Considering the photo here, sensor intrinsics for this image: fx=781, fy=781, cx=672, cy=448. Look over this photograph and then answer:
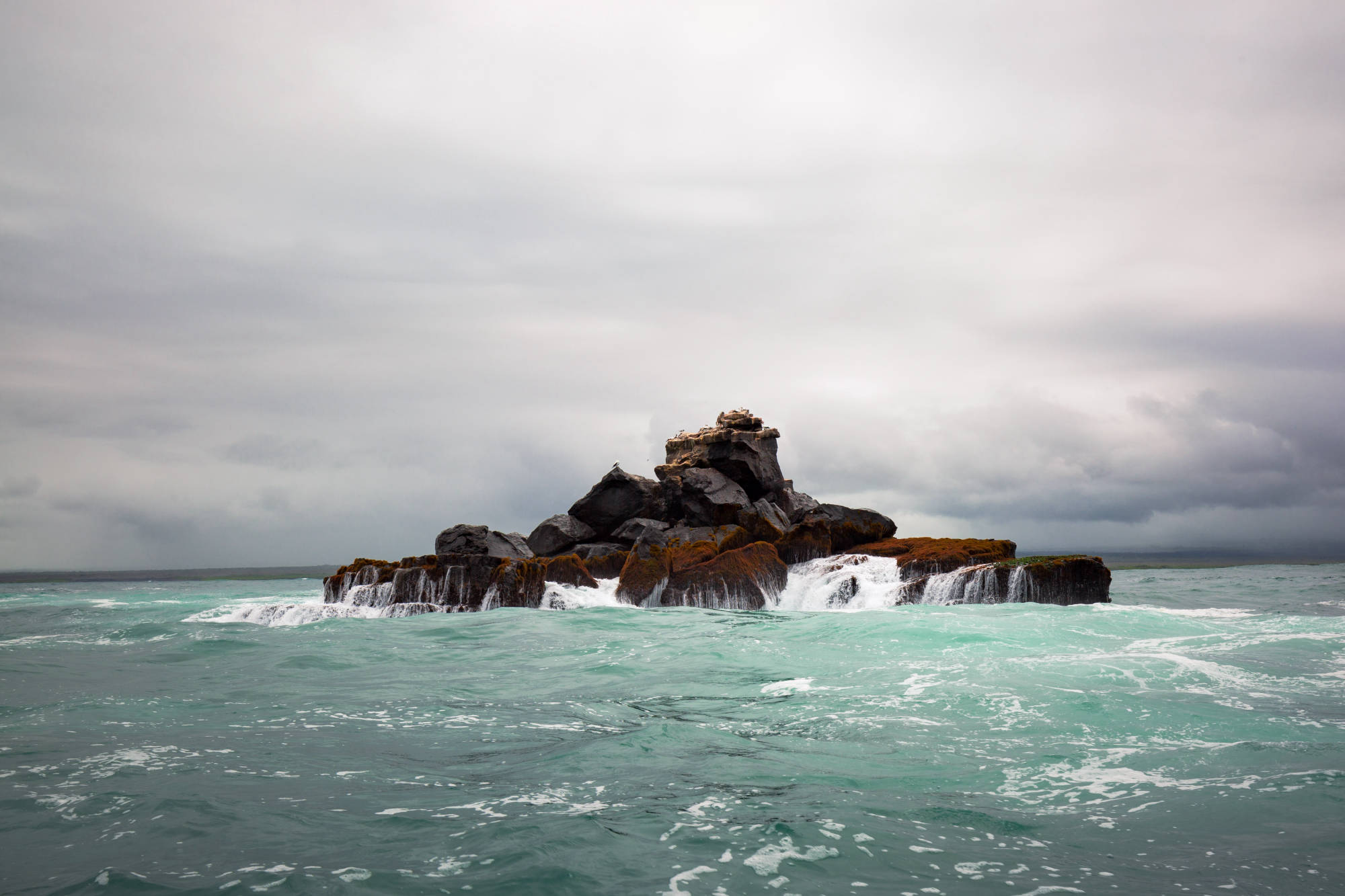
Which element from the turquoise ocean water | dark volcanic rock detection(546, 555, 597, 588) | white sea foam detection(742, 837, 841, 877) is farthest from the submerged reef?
white sea foam detection(742, 837, 841, 877)

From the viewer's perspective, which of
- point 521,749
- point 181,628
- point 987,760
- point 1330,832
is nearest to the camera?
point 1330,832

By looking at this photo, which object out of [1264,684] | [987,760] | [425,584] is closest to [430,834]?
[987,760]

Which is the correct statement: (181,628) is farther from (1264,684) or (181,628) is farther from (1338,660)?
(1338,660)

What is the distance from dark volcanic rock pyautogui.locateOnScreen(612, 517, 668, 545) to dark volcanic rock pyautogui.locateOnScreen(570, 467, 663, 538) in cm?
66

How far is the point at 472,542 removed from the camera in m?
36.9

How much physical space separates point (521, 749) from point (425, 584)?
23283 millimetres

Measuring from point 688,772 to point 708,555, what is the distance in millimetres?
24947

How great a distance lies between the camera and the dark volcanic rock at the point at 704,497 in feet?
124

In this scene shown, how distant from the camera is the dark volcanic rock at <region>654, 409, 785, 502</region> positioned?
4072 centimetres

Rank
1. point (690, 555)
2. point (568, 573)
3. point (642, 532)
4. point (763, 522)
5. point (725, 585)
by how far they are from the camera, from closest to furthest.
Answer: point (725, 585), point (690, 555), point (568, 573), point (763, 522), point (642, 532)

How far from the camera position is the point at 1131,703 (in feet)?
34.5

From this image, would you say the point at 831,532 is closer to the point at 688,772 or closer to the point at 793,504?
the point at 793,504

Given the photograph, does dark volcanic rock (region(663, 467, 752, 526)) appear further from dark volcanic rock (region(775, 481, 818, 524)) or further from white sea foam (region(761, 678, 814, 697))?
white sea foam (region(761, 678, 814, 697))

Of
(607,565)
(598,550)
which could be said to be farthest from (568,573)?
(598,550)
